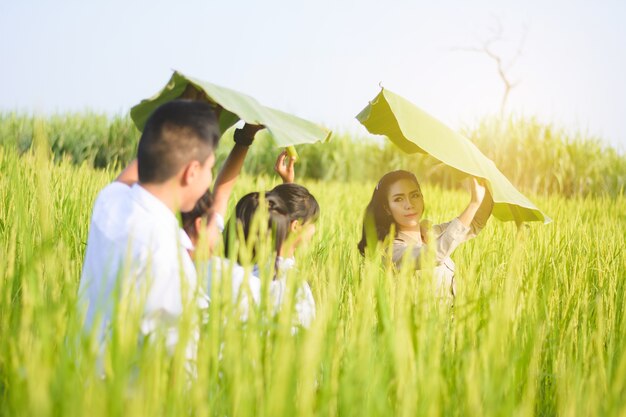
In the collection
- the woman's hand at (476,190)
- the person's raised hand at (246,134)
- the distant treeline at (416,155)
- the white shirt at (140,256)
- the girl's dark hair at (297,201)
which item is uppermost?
the distant treeline at (416,155)

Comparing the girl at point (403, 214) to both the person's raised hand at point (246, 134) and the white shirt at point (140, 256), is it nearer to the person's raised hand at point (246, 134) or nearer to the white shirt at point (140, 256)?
the person's raised hand at point (246, 134)

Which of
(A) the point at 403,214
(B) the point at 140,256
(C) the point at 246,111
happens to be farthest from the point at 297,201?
(B) the point at 140,256

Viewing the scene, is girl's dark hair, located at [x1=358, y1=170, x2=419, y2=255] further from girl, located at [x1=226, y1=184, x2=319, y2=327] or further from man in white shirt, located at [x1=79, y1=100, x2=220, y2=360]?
man in white shirt, located at [x1=79, y1=100, x2=220, y2=360]

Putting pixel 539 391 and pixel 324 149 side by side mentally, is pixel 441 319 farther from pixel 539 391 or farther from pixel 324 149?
pixel 324 149

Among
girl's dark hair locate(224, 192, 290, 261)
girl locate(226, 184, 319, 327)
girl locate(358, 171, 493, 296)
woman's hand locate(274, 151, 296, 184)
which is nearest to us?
girl locate(226, 184, 319, 327)

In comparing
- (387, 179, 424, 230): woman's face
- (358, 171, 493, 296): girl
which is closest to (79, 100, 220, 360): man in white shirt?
(358, 171, 493, 296): girl

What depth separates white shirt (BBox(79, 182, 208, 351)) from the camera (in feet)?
4.77

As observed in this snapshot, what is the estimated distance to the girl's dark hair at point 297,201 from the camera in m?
2.37

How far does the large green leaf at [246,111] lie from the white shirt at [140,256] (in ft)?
0.98

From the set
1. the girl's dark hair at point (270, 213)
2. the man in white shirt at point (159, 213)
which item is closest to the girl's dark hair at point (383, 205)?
the girl's dark hair at point (270, 213)

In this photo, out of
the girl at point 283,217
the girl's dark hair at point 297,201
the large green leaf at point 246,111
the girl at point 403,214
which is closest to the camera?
the large green leaf at point 246,111

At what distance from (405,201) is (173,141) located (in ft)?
5.63

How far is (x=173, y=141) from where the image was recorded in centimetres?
154

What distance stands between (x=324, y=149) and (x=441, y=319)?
10.6 m
